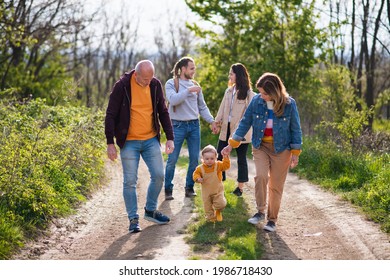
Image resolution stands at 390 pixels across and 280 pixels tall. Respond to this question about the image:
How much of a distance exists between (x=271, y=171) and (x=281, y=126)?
612mm

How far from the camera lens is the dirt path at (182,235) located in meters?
6.35

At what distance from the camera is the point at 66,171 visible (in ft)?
31.8

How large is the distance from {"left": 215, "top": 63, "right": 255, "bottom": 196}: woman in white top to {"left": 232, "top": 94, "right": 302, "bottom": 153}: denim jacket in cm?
177

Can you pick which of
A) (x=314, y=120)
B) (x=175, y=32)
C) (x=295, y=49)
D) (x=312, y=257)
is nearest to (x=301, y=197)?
(x=312, y=257)

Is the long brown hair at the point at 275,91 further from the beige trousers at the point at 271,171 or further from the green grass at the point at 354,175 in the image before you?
the green grass at the point at 354,175

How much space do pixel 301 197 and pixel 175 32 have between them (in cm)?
3943

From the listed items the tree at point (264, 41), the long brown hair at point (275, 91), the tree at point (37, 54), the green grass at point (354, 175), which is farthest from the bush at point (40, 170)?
the tree at point (37, 54)

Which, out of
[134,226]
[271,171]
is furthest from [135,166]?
[271,171]

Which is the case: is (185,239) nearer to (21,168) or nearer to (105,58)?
(21,168)

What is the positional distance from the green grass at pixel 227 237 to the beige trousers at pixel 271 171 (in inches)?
16.8

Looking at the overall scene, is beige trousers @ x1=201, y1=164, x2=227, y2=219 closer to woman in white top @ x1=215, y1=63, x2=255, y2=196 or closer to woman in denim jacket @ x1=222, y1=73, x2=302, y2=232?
woman in denim jacket @ x1=222, y1=73, x2=302, y2=232

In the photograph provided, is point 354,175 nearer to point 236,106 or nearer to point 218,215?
point 236,106

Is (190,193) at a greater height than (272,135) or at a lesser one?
lesser

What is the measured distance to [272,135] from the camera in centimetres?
703
